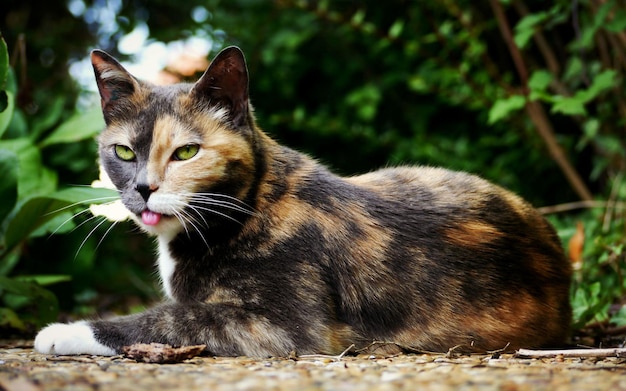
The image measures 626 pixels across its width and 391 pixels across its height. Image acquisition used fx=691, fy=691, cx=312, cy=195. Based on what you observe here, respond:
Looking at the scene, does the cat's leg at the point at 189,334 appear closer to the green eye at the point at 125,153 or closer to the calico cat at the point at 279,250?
the calico cat at the point at 279,250

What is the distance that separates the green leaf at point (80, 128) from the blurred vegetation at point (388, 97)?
12 mm

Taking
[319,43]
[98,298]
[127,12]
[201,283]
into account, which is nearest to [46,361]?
[201,283]

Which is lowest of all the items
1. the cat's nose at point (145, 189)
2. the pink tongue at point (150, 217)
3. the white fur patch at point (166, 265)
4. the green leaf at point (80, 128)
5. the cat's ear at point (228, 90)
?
the white fur patch at point (166, 265)

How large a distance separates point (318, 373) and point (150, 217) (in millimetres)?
852

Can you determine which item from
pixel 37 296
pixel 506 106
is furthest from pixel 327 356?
pixel 506 106

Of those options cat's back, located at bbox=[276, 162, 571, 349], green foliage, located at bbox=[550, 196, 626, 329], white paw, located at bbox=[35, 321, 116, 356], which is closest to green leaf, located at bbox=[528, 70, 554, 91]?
green foliage, located at bbox=[550, 196, 626, 329]

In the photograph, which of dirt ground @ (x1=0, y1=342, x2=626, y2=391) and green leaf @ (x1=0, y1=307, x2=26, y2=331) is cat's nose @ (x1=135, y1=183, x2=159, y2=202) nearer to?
dirt ground @ (x1=0, y1=342, x2=626, y2=391)

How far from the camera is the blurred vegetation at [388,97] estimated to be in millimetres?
3723

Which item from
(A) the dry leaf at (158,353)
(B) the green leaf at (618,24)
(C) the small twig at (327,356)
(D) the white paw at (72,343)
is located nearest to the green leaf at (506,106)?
(B) the green leaf at (618,24)

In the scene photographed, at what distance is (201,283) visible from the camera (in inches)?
93.0

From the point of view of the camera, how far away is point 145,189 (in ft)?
7.38

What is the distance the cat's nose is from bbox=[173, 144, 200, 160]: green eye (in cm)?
14

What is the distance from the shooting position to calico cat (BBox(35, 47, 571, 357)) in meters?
2.24

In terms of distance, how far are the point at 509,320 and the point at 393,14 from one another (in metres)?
3.26
